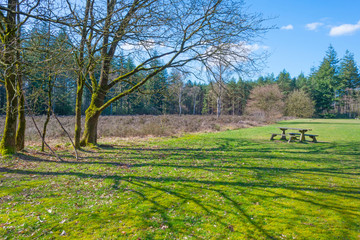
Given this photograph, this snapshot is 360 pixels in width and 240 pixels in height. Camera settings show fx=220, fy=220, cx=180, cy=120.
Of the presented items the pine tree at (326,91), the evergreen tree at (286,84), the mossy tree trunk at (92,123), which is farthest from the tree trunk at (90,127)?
the pine tree at (326,91)

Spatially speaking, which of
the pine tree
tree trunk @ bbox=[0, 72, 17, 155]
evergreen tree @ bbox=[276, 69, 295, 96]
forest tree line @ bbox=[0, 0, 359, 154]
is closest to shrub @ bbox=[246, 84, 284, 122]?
evergreen tree @ bbox=[276, 69, 295, 96]

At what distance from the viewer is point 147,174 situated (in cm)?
618

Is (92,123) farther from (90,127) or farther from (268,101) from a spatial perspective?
(268,101)

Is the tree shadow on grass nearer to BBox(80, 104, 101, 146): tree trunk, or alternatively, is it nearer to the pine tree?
BBox(80, 104, 101, 146): tree trunk

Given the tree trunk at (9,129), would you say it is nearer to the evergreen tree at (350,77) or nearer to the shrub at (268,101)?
the shrub at (268,101)

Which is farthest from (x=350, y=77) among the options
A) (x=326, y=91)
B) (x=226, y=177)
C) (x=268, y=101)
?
(x=226, y=177)

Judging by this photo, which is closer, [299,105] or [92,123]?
[92,123]

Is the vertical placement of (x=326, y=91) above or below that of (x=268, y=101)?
above

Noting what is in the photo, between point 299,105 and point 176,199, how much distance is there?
5378 centimetres

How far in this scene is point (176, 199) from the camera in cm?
449

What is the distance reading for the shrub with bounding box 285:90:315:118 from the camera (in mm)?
50188

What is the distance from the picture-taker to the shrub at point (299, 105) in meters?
50.2

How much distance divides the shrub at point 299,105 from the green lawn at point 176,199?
158 feet

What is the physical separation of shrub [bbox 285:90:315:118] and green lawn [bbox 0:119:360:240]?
48.2 meters
